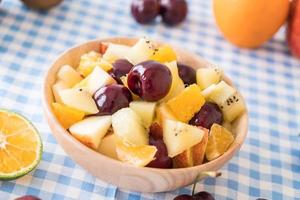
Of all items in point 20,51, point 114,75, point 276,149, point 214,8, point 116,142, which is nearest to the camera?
point 116,142

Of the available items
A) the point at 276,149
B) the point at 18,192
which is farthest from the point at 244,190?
the point at 18,192

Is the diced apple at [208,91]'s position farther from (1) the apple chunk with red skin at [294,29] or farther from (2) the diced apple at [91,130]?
(1) the apple chunk with red skin at [294,29]

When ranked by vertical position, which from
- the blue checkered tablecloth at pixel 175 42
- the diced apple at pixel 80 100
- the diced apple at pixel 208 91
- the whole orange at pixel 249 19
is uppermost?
the diced apple at pixel 80 100

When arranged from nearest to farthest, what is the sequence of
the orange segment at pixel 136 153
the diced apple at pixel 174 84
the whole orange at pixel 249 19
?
the orange segment at pixel 136 153 < the diced apple at pixel 174 84 < the whole orange at pixel 249 19

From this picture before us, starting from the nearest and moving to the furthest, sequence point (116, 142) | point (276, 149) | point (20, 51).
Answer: point (116, 142) → point (276, 149) → point (20, 51)

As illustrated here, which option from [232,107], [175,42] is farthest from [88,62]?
[175,42]

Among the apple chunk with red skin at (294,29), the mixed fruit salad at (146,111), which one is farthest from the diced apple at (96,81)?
the apple chunk with red skin at (294,29)

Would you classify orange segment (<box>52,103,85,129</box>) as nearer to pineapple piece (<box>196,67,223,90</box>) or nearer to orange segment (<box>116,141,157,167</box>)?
orange segment (<box>116,141,157,167</box>)

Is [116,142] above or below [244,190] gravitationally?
above

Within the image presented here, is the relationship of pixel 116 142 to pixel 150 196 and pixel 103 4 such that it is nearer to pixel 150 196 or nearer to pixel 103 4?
pixel 150 196
